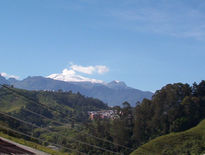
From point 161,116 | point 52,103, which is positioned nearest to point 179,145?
point 161,116

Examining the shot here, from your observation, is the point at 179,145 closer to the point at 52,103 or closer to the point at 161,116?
the point at 161,116

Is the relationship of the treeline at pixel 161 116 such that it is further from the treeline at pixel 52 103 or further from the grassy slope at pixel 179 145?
the treeline at pixel 52 103

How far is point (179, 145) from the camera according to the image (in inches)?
1185

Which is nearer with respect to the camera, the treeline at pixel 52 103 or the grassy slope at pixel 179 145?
the grassy slope at pixel 179 145

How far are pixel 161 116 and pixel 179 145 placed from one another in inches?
287

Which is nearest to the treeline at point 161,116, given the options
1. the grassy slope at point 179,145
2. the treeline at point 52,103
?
the grassy slope at point 179,145

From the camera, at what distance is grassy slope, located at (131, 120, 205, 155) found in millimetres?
29188

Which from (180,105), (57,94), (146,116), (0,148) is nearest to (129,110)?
(146,116)

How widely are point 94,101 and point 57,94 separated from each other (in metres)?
16.0

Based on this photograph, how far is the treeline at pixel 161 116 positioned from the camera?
36312 millimetres

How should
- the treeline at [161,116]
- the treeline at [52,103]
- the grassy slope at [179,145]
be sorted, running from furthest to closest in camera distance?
1. the treeline at [52,103]
2. the treeline at [161,116]
3. the grassy slope at [179,145]

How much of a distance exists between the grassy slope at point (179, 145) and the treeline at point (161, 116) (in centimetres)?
Answer: 402

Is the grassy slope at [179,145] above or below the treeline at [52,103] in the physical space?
below

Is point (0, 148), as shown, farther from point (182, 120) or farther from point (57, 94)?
point (57, 94)
